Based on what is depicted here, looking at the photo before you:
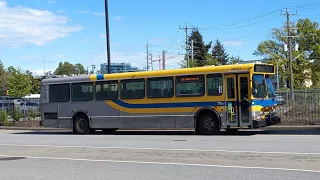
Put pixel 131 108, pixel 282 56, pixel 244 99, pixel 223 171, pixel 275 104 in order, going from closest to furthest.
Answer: pixel 223 171
pixel 244 99
pixel 275 104
pixel 131 108
pixel 282 56

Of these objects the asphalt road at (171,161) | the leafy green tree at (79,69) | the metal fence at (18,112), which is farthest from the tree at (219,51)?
the asphalt road at (171,161)

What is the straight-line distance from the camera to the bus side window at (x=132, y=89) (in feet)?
66.2

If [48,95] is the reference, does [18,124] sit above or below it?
below

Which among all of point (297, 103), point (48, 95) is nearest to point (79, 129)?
point (48, 95)

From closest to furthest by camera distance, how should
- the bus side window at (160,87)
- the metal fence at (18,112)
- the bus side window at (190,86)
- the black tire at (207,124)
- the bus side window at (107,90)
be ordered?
the black tire at (207,124) → the bus side window at (190,86) → the bus side window at (160,87) → the bus side window at (107,90) → the metal fence at (18,112)

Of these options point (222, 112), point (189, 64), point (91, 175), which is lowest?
point (91, 175)

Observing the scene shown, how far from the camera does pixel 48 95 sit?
2312cm

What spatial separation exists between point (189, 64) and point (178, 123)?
5631 cm

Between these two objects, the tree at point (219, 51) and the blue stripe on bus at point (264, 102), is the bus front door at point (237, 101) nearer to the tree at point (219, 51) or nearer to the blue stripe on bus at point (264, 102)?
the blue stripe on bus at point (264, 102)

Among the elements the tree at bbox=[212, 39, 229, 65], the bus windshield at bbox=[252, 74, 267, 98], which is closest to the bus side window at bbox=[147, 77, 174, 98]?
the bus windshield at bbox=[252, 74, 267, 98]

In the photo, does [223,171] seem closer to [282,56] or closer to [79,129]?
[79,129]

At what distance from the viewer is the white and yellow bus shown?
17.7 meters

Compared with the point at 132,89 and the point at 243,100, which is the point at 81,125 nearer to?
the point at 132,89

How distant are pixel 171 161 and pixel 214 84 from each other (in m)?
7.70
